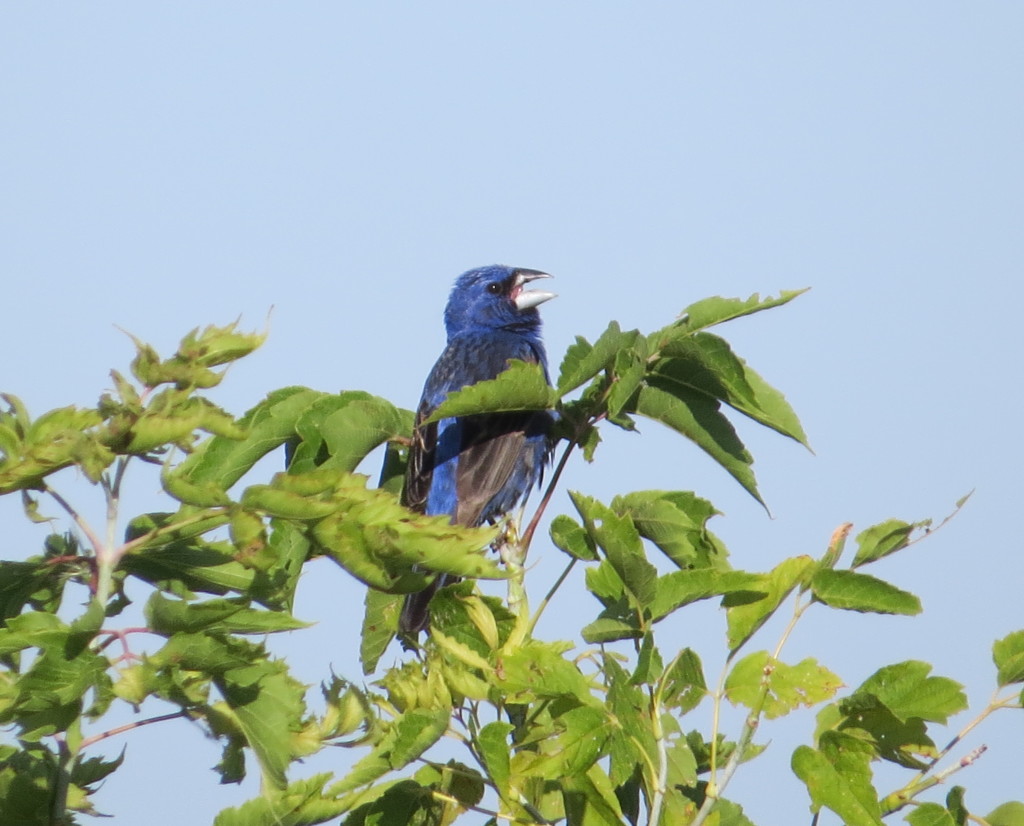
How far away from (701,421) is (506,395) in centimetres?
47

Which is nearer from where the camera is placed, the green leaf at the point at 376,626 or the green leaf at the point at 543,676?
the green leaf at the point at 543,676

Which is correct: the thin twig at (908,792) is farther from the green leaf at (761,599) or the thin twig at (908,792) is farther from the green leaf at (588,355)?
the green leaf at (588,355)

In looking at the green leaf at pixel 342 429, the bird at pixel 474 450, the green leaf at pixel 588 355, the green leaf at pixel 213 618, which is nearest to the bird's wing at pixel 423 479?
the bird at pixel 474 450

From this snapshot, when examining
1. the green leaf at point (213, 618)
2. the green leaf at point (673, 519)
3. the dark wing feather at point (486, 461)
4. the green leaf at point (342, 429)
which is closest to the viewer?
the green leaf at point (213, 618)

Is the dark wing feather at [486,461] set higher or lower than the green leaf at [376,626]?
higher

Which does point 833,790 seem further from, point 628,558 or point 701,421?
point 701,421

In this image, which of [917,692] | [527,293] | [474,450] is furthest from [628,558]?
[527,293]

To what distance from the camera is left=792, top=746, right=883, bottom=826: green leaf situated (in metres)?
2.26

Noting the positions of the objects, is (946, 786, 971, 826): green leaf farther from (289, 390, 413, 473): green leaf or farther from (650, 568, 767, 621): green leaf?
(289, 390, 413, 473): green leaf

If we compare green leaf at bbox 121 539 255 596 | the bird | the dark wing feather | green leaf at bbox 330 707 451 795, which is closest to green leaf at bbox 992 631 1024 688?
green leaf at bbox 330 707 451 795

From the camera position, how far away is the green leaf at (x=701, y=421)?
3014 mm

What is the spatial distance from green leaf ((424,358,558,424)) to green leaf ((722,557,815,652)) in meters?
0.68

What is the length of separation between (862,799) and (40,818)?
1.36m

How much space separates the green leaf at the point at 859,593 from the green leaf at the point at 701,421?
624 mm
